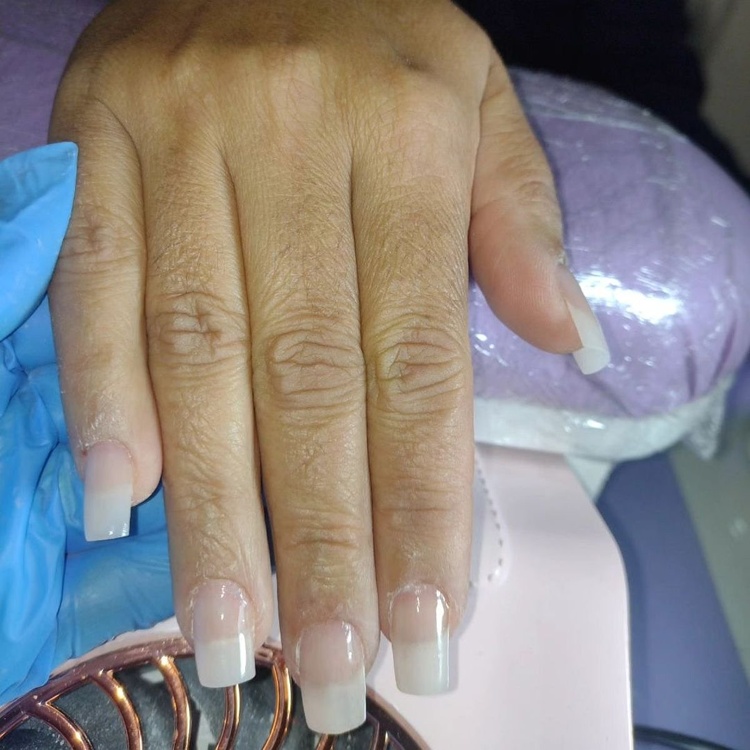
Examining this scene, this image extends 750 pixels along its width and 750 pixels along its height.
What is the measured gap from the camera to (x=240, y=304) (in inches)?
21.6

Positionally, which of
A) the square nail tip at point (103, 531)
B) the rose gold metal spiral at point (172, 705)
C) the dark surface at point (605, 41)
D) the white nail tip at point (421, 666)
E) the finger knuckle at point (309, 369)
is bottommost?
the rose gold metal spiral at point (172, 705)

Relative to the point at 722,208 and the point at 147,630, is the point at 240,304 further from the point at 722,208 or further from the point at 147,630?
the point at 722,208

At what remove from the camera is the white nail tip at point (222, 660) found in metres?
0.48

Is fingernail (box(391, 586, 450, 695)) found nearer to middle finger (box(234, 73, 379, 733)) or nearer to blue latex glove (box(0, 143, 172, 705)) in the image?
middle finger (box(234, 73, 379, 733))

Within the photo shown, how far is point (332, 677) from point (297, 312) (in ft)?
0.86

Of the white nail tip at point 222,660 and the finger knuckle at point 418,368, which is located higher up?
the finger knuckle at point 418,368

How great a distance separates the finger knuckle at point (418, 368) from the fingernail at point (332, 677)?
6.4 inches

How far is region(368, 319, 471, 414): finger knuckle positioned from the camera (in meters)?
0.52

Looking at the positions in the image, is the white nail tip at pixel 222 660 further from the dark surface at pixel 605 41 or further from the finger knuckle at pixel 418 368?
the dark surface at pixel 605 41

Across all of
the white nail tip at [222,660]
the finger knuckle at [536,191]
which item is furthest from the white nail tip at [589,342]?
the white nail tip at [222,660]

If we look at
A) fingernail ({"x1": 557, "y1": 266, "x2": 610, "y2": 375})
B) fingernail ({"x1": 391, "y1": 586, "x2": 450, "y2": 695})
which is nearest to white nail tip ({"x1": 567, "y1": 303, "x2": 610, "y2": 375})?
fingernail ({"x1": 557, "y1": 266, "x2": 610, "y2": 375})

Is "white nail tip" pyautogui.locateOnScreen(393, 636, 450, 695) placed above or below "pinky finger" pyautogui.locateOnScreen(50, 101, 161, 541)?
below

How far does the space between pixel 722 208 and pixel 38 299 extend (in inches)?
24.7

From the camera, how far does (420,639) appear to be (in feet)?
1.59
